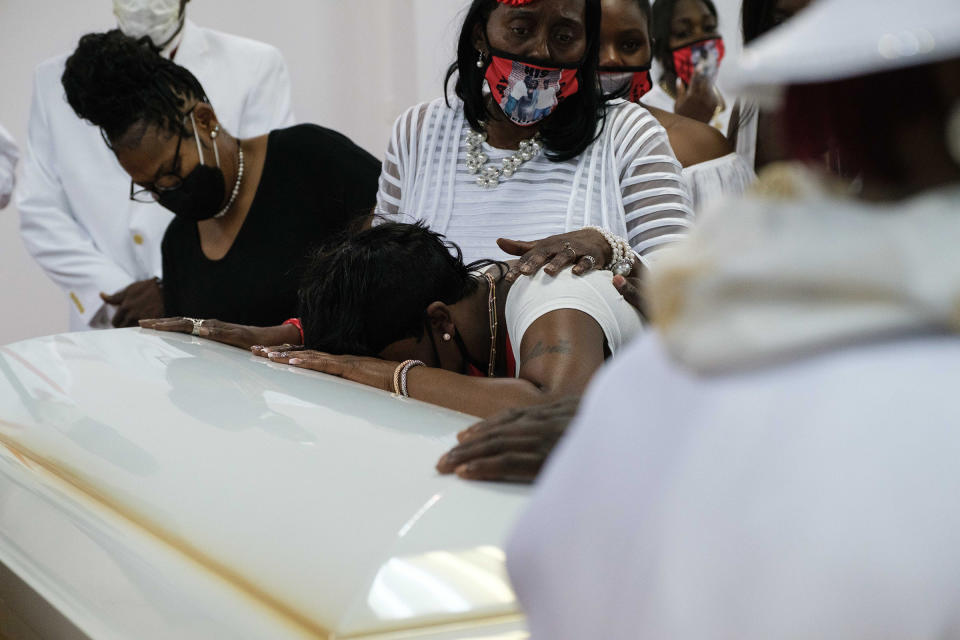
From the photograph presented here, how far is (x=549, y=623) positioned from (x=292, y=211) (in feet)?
6.00

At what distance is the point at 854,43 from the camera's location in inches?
17.8

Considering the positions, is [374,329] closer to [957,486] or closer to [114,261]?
[957,486]

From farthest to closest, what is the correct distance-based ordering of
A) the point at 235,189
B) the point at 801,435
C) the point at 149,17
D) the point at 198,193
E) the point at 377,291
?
1. the point at 149,17
2. the point at 235,189
3. the point at 198,193
4. the point at 377,291
5. the point at 801,435

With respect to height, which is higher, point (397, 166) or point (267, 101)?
point (397, 166)

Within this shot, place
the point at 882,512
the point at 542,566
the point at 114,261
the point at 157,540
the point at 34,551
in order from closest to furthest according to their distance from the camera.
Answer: the point at 882,512 < the point at 542,566 < the point at 157,540 < the point at 34,551 < the point at 114,261

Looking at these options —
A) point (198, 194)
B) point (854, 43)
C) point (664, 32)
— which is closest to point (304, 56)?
point (664, 32)

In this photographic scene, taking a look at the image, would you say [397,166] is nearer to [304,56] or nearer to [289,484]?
[289,484]

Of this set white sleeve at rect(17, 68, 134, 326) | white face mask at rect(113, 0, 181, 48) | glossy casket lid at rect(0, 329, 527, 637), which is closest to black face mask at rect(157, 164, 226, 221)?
glossy casket lid at rect(0, 329, 527, 637)

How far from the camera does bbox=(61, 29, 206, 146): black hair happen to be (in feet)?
7.09

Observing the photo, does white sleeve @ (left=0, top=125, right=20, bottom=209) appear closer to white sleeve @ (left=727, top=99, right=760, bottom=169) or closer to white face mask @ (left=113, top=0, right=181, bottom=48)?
white face mask @ (left=113, top=0, right=181, bottom=48)

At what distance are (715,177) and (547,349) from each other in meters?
0.95

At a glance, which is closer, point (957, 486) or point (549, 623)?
point (957, 486)

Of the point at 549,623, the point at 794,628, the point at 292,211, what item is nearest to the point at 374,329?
the point at 292,211

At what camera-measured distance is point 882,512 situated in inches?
16.9
